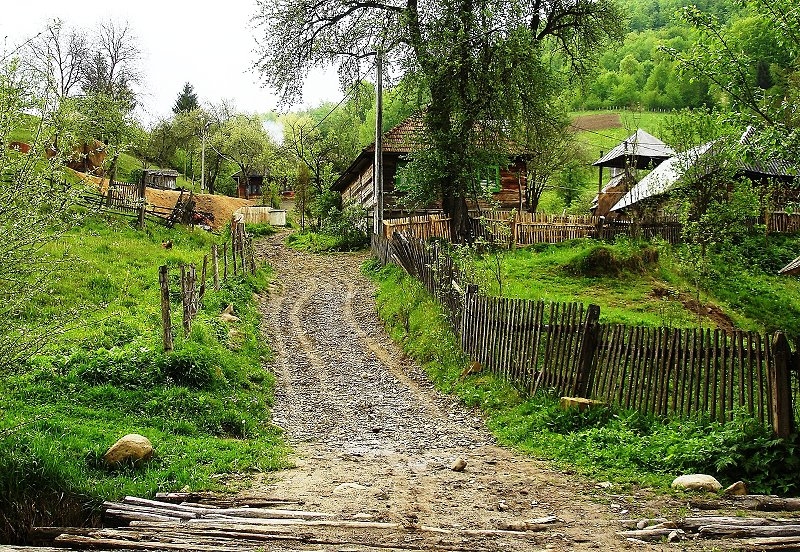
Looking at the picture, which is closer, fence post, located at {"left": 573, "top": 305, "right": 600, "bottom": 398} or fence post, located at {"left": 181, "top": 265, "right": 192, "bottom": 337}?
fence post, located at {"left": 573, "top": 305, "right": 600, "bottom": 398}

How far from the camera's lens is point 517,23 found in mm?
23828

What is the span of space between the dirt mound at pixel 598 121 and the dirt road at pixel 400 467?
80393 mm

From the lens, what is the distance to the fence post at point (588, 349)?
10469 millimetres

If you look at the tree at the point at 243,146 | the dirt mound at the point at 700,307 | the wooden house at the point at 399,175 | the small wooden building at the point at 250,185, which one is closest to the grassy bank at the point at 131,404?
the dirt mound at the point at 700,307

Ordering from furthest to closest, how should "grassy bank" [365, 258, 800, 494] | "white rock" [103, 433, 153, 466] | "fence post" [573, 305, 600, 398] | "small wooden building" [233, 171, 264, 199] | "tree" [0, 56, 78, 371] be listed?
"small wooden building" [233, 171, 264, 199] < "fence post" [573, 305, 600, 398] < "white rock" [103, 433, 153, 466] < "grassy bank" [365, 258, 800, 494] < "tree" [0, 56, 78, 371]

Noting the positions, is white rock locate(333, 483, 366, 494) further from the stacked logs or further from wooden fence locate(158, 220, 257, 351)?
wooden fence locate(158, 220, 257, 351)

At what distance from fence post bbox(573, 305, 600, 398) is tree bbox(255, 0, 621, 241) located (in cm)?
1402

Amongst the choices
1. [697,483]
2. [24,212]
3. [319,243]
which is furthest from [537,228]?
[24,212]

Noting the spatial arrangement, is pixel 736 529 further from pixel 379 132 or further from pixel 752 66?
pixel 379 132

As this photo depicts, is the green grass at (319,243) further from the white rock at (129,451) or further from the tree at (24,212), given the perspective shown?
the tree at (24,212)

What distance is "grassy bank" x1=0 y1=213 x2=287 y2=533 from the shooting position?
23.9ft

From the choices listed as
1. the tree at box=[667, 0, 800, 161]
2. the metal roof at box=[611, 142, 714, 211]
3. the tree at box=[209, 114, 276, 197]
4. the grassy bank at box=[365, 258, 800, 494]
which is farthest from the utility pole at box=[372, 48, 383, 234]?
the tree at box=[209, 114, 276, 197]

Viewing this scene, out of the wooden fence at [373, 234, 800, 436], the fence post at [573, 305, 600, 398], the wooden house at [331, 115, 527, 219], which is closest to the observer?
the wooden fence at [373, 234, 800, 436]

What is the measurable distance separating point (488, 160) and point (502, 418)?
15008 millimetres
